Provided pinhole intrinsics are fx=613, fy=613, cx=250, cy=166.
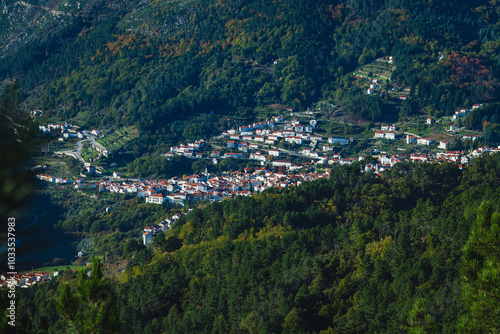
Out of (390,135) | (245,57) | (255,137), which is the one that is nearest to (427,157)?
(390,135)

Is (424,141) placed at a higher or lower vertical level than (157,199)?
higher

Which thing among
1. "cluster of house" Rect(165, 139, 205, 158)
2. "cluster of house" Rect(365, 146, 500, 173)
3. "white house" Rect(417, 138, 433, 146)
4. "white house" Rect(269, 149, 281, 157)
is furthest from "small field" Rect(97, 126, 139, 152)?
"white house" Rect(417, 138, 433, 146)

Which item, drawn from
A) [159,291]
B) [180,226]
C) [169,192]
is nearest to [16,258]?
[159,291]

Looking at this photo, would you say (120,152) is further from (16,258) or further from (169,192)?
(16,258)

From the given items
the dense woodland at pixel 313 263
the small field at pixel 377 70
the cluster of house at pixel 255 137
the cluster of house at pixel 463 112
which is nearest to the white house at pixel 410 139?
the cluster of house at pixel 463 112

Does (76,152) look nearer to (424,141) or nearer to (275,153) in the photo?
(275,153)

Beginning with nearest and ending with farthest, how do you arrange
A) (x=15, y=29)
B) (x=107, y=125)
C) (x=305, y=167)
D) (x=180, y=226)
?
1. (x=180, y=226)
2. (x=305, y=167)
3. (x=107, y=125)
4. (x=15, y=29)
